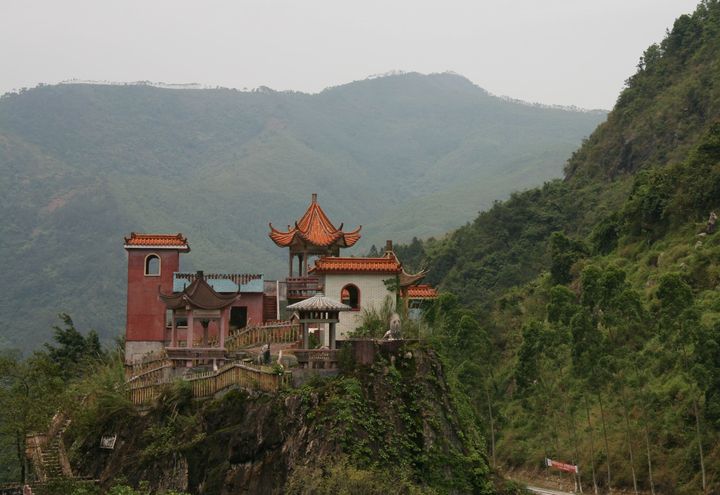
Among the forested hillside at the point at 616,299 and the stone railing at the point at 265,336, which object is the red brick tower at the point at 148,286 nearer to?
the stone railing at the point at 265,336

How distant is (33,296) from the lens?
347 feet

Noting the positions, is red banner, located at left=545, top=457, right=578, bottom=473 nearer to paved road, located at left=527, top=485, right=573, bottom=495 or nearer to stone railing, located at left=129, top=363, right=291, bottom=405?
paved road, located at left=527, top=485, right=573, bottom=495

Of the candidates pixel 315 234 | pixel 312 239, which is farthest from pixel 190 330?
pixel 315 234

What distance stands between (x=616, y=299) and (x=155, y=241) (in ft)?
58.0

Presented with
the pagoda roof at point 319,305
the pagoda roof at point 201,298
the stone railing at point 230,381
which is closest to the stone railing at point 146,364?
the stone railing at point 230,381

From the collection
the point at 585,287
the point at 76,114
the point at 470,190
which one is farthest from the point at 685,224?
the point at 76,114

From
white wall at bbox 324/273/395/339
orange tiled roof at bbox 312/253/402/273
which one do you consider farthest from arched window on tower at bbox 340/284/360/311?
orange tiled roof at bbox 312/253/402/273

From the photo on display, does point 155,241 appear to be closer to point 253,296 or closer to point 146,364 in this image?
point 253,296

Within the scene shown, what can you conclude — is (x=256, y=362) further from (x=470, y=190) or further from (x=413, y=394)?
(x=470, y=190)

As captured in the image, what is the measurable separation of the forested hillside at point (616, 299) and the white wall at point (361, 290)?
8.82 meters

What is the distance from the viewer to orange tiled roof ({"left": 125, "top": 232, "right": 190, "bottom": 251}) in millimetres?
43719

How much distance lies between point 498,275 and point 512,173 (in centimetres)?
9540

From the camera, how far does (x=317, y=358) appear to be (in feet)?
107

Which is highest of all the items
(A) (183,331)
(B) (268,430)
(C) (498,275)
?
(C) (498,275)
